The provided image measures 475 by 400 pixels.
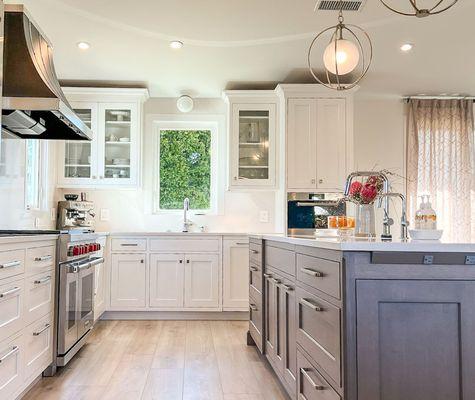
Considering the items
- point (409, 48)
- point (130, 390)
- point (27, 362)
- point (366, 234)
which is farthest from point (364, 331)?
point (409, 48)

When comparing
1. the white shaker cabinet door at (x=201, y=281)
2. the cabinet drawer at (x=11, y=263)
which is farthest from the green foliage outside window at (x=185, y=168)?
the cabinet drawer at (x=11, y=263)

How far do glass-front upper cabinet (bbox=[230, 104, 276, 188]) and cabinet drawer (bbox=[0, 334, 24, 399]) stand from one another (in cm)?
282

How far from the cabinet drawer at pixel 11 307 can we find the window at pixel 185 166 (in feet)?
9.51

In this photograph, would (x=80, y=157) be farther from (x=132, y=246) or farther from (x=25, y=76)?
(x=25, y=76)

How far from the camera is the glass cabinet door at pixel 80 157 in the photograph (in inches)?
189

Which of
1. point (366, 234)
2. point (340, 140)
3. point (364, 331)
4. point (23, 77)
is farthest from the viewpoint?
point (340, 140)

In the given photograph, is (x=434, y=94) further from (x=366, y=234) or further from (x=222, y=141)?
(x=366, y=234)

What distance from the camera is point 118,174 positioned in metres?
4.83

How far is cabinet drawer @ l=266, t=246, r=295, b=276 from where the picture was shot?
2.36 metres

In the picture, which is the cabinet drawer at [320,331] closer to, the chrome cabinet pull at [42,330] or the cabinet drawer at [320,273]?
the cabinet drawer at [320,273]

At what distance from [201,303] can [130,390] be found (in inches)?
78.5

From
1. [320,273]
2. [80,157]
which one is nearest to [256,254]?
[320,273]

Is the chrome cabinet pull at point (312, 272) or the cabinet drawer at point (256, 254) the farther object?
the cabinet drawer at point (256, 254)

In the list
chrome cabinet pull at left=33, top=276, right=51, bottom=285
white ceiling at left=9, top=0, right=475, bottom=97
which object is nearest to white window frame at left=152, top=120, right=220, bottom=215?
white ceiling at left=9, top=0, right=475, bottom=97
